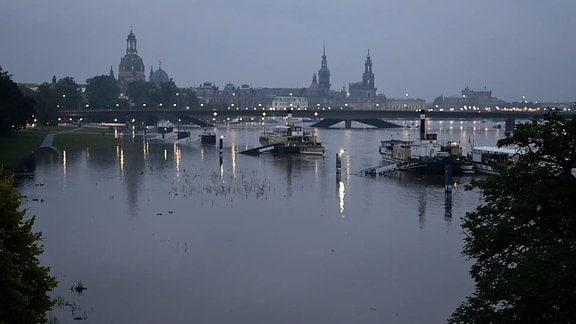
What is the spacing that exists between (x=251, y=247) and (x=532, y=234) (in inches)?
575

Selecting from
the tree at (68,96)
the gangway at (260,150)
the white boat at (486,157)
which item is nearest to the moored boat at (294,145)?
the gangway at (260,150)

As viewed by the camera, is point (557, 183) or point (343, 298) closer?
point (557, 183)

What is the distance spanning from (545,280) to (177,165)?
47788mm

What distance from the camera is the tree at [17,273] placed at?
41.3ft

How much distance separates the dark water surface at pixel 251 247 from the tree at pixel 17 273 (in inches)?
206

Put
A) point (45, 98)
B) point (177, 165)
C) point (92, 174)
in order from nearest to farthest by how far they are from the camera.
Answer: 1. point (92, 174)
2. point (177, 165)
3. point (45, 98)

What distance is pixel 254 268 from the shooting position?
23328 mm

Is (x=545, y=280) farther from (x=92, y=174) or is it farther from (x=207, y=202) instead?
(x=92, y=174)

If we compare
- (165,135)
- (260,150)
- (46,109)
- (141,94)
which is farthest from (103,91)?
(260,150)

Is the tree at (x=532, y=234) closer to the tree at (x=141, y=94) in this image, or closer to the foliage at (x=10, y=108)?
the foliage at (x=10, y=108)

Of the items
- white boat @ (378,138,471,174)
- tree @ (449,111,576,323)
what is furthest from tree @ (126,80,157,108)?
tree @ (449,111,576,323)

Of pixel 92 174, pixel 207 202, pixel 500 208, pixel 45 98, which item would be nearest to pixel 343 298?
pixel 500 208

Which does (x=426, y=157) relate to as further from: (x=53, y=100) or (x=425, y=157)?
(x=53, y=100)

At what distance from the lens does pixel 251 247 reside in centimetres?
2634
